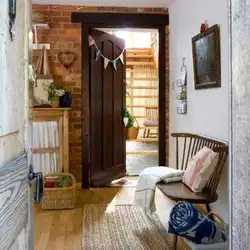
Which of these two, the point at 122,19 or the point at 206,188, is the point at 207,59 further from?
the point at 122,19

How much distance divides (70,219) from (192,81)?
1.91m

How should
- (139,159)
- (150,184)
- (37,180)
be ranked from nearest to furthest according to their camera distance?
(37,180)
(150,184)
(139,159)

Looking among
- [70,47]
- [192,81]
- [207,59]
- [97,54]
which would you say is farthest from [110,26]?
[207,59]

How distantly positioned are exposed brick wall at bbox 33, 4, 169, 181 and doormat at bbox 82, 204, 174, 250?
1203 mm

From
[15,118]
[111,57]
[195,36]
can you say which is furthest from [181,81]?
[15,118]

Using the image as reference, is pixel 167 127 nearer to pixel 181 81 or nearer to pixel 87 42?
pixel 181 81

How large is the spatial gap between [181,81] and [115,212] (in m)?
1.65

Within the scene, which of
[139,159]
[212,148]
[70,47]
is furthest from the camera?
[139,159]

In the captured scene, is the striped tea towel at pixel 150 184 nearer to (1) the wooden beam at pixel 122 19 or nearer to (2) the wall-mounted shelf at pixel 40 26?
(1) the wooden beam at pixel 122 19

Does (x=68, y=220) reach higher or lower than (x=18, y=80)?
lower

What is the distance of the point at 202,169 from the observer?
2.99 meters

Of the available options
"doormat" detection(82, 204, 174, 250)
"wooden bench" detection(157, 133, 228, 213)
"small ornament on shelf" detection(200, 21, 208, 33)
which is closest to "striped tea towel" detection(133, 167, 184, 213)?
"wooden bench" detection(157, 133, 228, 213)

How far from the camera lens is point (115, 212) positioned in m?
3.90

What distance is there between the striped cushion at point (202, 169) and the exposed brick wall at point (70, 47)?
2255 mm
